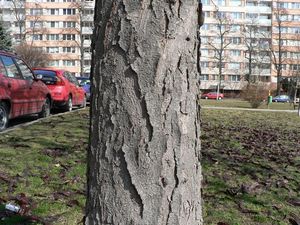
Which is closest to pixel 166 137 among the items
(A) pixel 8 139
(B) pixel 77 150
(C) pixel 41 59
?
(B) pixel 77 150

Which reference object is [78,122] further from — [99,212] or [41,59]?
[41,59]

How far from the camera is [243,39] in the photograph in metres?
97.9

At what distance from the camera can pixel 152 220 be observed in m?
1.94

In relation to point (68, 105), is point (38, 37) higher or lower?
higher

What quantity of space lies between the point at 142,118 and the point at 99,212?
0.47 metres

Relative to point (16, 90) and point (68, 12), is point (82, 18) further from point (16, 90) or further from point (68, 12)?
point (16, 90)

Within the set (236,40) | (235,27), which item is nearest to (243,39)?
(236,40)

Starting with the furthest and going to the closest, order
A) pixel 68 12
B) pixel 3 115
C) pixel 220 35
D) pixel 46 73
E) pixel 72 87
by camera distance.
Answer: pixel 68 12 → pixel 220 35 → pixel 72 87 → pixel 46 73 → pixel 3 115

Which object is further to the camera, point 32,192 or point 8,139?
point 8,139

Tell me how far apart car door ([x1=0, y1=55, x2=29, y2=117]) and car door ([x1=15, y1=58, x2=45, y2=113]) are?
16 centimetres

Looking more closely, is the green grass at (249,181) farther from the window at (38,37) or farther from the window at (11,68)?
the window at (38,37)

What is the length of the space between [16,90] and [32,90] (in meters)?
1.05

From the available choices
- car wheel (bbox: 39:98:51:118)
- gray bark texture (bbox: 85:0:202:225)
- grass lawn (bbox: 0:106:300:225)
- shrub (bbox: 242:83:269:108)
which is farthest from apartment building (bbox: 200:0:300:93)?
gray bark texture (bbox: 85:0:202:225)

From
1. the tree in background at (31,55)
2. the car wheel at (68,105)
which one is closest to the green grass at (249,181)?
the car wheel at (68,105)
